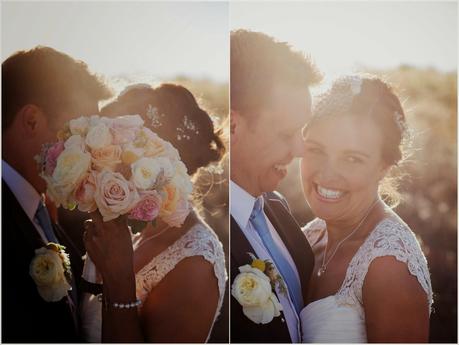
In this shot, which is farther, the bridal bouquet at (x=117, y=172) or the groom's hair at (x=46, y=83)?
the groom's hair at (x=46, y=83)

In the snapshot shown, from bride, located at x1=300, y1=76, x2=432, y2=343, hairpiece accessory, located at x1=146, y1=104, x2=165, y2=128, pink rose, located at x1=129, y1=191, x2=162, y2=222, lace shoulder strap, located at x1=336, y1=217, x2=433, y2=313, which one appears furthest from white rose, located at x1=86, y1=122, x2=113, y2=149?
lace shoulder strap, located at x1=336, y1=217, x2=433, y2=313

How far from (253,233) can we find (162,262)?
0.49m

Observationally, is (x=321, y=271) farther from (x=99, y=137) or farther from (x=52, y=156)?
(x=52, y=156)

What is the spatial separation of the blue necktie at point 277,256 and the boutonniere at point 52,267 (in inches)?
38.9

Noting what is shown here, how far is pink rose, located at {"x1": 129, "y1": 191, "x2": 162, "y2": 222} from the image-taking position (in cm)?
323

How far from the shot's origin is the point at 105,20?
11.3 ft

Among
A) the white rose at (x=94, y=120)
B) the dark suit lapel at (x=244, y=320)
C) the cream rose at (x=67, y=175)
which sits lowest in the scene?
the dark suit lapel at (x=244, y=320)

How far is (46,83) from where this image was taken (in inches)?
134

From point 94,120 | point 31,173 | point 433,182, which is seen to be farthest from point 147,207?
point 433,182

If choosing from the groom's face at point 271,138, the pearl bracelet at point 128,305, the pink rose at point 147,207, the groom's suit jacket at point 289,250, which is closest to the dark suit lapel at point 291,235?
the groom's suit jacket at point 289,250

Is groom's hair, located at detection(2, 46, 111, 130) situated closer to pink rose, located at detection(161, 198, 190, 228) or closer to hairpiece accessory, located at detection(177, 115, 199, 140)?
hairpiece accessory, located at detection(177, 115, 199, 140)

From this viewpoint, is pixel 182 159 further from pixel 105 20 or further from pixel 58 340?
pixel 58 340

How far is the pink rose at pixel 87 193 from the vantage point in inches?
128

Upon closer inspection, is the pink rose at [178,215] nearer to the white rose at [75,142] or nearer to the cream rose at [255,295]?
the cream rose at [255,295]
